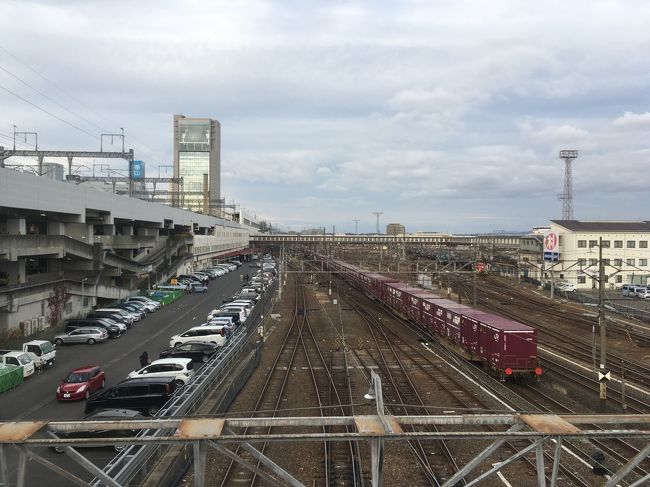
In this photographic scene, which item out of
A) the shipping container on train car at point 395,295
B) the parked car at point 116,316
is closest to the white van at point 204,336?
the parked car at point 116,316

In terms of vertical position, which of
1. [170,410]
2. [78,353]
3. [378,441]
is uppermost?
[378,441]

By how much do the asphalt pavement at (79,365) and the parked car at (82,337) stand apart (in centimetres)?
30

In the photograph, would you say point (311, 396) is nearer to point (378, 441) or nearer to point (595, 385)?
point (595, 385)

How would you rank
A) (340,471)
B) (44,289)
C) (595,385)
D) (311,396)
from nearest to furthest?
(340,471) → (311,396) → (595,385) → (44,289)

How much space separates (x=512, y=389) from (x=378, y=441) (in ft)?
45.5

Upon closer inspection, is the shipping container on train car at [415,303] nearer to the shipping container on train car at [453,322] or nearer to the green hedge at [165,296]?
the shipping container on train car at [453,322]

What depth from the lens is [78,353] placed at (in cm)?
2277

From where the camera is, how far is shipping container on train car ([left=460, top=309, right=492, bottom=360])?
18.8m

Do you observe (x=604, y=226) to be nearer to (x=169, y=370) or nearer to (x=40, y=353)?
(x=169, y=370)

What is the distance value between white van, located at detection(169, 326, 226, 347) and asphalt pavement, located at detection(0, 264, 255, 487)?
106cm

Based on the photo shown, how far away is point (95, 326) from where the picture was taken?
86.2ft

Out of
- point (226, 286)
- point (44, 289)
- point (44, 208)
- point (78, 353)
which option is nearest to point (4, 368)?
point (78, 353)

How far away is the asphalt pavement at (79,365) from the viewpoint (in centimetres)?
1058

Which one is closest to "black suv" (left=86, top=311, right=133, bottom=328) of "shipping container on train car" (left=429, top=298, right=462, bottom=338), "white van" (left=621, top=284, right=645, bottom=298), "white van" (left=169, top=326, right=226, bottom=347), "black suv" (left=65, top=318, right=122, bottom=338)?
"black suv" (left=65, top=318, right=122, bottom=338)
